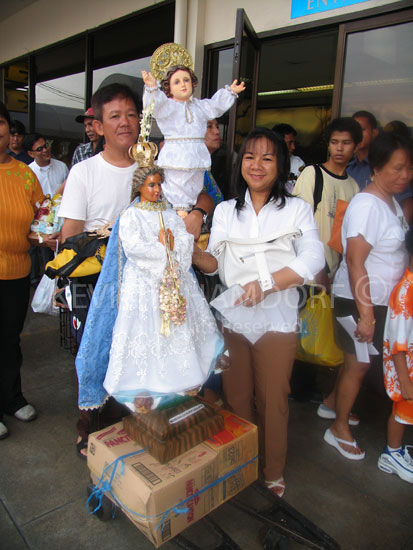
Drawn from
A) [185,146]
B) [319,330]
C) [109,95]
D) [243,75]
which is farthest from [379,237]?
[243,75]

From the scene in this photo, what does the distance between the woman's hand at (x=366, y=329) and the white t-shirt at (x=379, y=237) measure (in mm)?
167

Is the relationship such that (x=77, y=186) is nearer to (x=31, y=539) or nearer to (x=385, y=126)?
(x=31, y=539)

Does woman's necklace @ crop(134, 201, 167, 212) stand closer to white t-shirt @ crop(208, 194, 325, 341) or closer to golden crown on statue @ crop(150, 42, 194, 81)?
white t-shirt @ crop(208, 194, 325, 341)

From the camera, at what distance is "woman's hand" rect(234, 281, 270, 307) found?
6.64 feet

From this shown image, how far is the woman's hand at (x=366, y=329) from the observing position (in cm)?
249

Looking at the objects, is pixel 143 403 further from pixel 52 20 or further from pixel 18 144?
pixel 52 20

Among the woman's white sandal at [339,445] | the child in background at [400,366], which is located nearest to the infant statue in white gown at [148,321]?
the child in background at [400,366]

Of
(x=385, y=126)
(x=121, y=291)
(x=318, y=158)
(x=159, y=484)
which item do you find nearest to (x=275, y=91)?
(x=318, y=158)

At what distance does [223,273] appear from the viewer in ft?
7.46

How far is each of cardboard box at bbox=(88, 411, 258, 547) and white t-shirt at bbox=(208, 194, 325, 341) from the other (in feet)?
1.72

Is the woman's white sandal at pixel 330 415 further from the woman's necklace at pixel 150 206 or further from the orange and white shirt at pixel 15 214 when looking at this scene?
the orange and white shirt at pixel 15 214

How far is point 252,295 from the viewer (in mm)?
2023

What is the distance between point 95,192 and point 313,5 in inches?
117

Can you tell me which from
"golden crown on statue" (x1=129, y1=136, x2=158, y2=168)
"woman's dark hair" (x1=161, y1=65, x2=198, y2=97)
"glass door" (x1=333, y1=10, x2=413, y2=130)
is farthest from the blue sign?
"golden crown on statue" (x1=129, y1=136, x2=158, y2=168)
